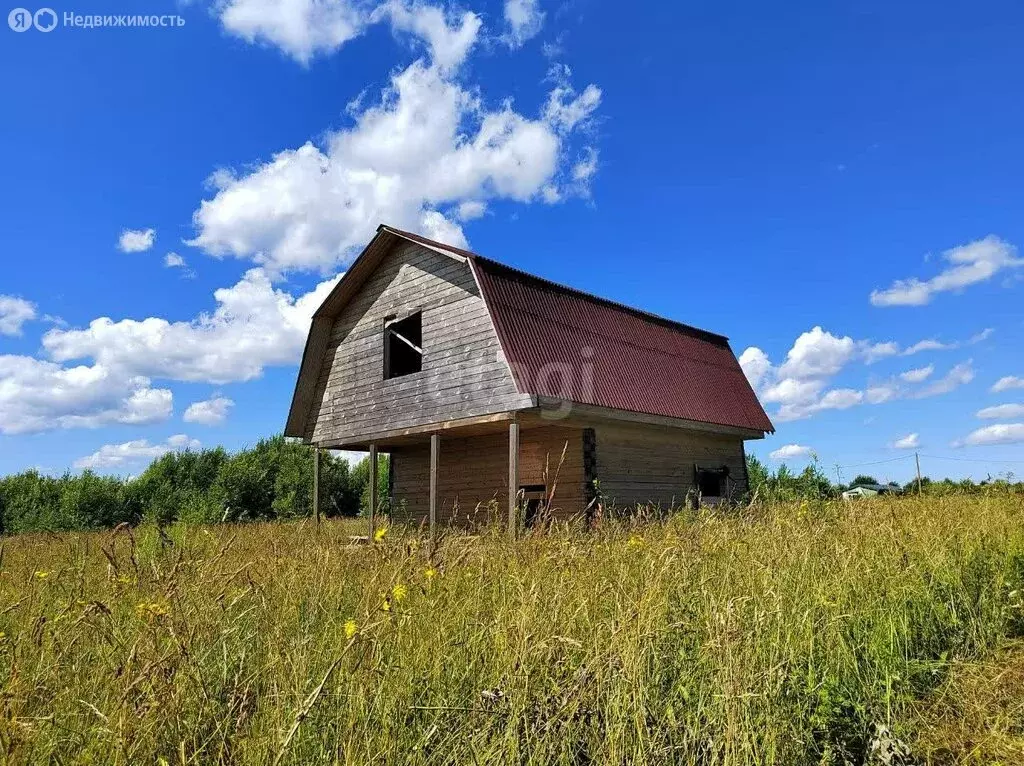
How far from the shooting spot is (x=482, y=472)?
15312 millimetres

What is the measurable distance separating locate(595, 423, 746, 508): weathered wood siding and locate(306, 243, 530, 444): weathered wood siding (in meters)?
2.99

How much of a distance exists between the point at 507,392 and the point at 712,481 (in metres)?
8.11

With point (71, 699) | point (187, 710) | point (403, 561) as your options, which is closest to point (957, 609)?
point (403, 561)

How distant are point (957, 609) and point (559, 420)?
26.3 feet

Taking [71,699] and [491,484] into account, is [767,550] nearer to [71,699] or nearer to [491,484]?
[71,699]

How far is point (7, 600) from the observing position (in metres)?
3.68

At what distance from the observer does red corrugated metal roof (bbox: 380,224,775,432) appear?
473 inches

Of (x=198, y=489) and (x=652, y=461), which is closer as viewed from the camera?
(x=652, y=461)

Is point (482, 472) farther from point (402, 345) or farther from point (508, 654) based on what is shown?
point (508, 654)

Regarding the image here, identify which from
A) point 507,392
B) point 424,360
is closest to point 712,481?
point 507,392

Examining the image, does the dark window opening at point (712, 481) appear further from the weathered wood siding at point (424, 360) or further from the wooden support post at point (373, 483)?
the wooden support post at point (373, 483)

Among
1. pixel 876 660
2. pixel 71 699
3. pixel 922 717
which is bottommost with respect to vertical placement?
pixel 922 717

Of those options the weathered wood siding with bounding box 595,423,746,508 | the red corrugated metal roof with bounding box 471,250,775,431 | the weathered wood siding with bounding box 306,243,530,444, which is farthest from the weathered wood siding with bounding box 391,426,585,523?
the weathered wood siding with bounding box 306,243,530,444

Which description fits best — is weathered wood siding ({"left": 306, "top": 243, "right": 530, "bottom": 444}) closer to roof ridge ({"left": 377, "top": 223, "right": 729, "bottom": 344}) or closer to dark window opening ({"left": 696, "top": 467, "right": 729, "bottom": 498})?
roof ridge ({"left": 377, "top": 223, "right": 729, "bottom": 344})
